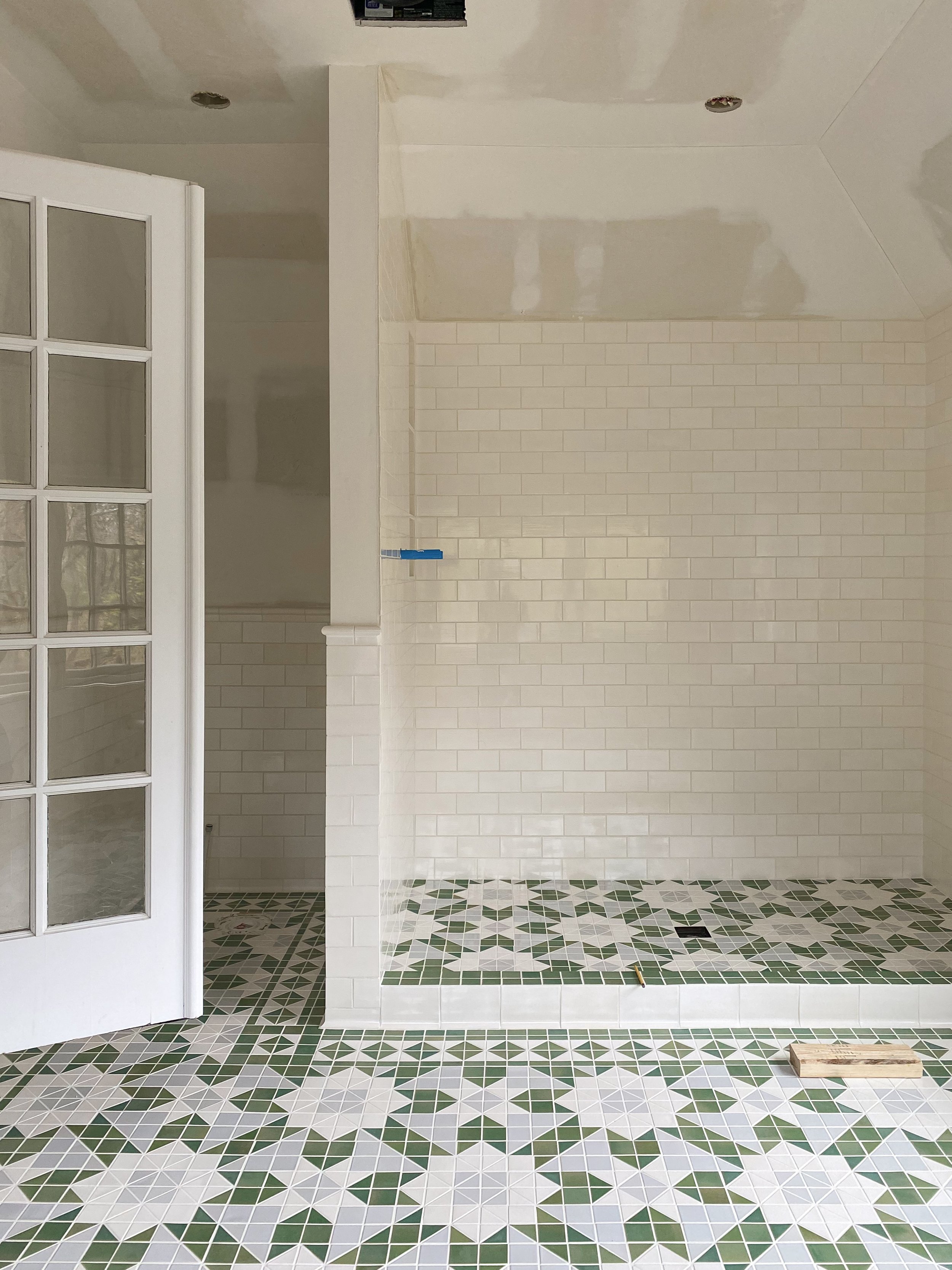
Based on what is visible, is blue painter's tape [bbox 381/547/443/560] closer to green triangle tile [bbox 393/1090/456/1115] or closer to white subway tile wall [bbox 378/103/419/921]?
white subway tile wall [bbox 378/103/419/921]

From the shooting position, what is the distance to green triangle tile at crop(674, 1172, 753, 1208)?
2127 millimetres

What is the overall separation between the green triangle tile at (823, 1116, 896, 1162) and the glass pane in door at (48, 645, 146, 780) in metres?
1.98

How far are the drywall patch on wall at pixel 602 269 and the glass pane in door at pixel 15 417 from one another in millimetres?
1794

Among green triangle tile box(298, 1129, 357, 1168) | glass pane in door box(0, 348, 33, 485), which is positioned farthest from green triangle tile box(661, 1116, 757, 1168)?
glass pane in door box(0, 348, 33, 485)

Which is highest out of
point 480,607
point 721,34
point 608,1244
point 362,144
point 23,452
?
point 721,34

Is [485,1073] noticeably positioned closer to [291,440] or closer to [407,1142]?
[407,1142]

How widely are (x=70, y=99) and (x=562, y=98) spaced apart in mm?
1598

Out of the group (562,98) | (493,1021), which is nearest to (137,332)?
(562,98)

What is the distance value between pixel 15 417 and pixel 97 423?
0.62ft

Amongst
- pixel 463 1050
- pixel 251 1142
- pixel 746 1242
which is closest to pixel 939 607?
pixel 463 1050

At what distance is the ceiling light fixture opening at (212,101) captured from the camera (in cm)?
307

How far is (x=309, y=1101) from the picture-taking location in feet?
8.30

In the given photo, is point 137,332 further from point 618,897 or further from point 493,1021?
point 618,897

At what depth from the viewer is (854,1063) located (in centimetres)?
270
